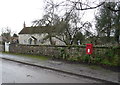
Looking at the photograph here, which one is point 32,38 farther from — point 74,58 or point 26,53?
point 74,58

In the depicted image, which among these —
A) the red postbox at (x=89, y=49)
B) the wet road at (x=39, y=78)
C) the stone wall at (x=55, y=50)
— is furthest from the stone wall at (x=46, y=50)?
the wet road at (x=39, y=78)

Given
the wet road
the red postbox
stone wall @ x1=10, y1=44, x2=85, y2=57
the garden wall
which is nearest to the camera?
the wet road

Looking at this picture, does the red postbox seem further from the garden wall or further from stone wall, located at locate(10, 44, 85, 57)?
stone wall, located at locate(10, 44, 85, 57)

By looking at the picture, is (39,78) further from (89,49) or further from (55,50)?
(55,50)

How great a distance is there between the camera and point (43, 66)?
354 inches

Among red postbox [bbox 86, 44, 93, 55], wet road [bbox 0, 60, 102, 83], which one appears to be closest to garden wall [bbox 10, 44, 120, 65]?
red postbox [bbox 86, 44, 93, 55]

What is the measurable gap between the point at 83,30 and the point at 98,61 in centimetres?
1824

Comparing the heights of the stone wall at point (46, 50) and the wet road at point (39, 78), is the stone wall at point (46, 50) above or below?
above

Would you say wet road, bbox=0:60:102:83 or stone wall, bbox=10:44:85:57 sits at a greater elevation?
stone wall, bbox=10:44:85:57

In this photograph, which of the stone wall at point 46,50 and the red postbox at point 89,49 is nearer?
the red postbox at point 89,49

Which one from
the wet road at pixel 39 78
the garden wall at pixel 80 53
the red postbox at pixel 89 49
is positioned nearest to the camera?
the wet road at pixel 39 78

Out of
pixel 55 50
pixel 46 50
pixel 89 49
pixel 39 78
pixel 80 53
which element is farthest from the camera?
pixel 46 50

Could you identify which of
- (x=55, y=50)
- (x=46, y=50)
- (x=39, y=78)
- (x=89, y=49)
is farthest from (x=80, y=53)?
(x=39, y=78)

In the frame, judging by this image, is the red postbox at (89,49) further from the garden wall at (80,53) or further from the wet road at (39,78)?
the wet road at (39,78)
